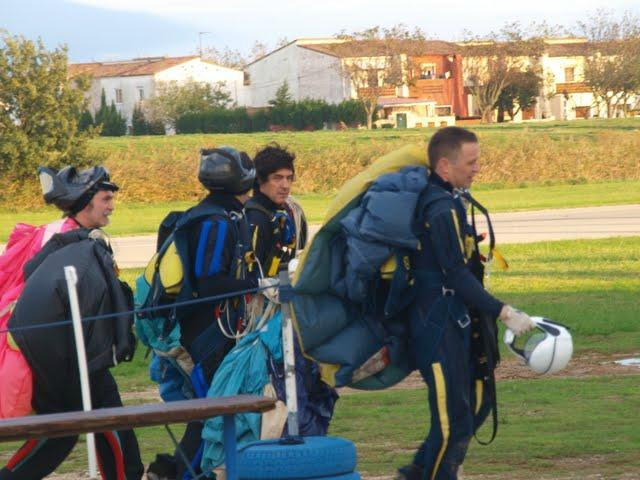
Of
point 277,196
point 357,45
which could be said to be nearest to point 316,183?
point 277,196

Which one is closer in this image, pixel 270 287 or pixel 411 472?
pixel 411 472

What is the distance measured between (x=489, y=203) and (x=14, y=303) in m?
32.8

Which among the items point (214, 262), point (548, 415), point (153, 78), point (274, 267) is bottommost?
point (548, 415)

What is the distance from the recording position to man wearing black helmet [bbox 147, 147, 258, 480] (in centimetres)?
718

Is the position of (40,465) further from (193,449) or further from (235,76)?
(235,76)

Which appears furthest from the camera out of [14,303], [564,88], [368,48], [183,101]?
[564,88]

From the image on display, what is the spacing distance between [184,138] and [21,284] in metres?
66.4

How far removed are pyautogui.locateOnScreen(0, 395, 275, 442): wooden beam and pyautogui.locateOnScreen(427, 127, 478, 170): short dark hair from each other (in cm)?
142

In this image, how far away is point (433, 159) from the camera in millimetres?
6496

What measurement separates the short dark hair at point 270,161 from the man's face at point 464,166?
5.62 feet

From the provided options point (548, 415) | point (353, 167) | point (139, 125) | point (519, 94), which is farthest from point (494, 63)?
point (548, 415)

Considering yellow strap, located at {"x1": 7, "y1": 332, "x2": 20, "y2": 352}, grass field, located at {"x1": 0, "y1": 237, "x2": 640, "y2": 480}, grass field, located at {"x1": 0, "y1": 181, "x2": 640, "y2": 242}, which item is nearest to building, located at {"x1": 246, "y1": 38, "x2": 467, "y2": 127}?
grass field, located at {"x1": 0, "y1": 181, "x2": 640, "y2": 242}

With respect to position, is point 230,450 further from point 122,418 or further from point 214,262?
point 214,262

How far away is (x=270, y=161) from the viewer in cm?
794
